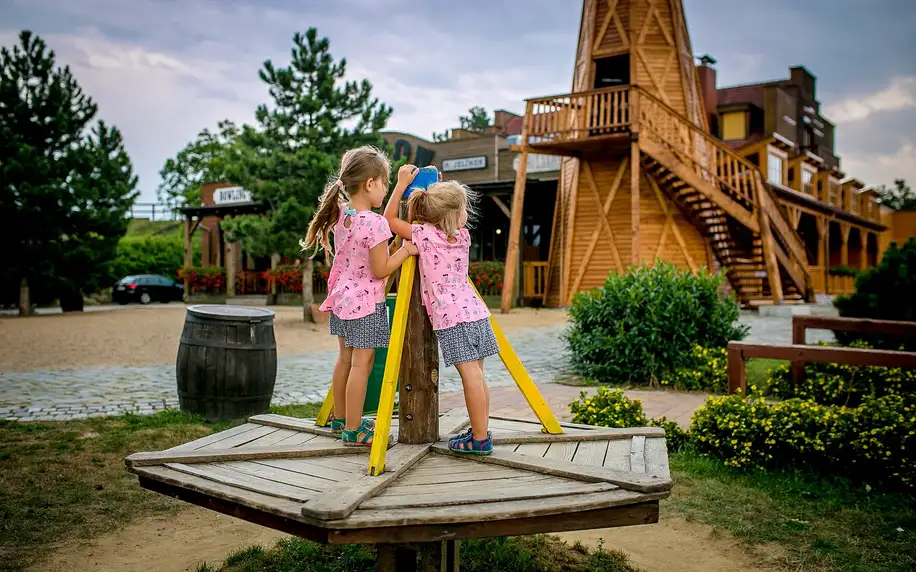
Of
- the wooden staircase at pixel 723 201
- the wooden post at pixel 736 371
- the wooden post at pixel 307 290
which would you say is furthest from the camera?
the wooden post at pixel 307 290

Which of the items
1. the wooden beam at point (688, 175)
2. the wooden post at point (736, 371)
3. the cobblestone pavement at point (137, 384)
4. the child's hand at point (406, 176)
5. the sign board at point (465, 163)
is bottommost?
the cobblestone pavement at point (137, 384)

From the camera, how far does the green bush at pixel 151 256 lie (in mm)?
35375

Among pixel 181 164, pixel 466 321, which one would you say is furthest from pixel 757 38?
pixel 181 164

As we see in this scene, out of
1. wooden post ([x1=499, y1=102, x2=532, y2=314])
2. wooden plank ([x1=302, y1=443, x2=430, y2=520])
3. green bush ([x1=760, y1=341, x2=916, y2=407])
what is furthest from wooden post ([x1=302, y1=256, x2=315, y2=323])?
wooden plank ([x1=302, y1=443, x2=430, y2=520])

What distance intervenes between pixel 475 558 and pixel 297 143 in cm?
1565

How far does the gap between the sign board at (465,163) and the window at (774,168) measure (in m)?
10.8

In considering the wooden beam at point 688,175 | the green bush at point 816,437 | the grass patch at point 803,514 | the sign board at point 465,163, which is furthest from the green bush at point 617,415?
the sign board at point 465,163

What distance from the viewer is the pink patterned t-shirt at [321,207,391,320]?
299cm

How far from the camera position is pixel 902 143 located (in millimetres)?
27672

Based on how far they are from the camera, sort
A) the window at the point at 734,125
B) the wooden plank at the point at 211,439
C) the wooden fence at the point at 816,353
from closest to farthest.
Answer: the wooden plank at the point at 211,439 < the wooden fence at the point at 816,353 < the window at the point at 734,125

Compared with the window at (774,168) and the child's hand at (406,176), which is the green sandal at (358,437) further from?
the window at (774,168)

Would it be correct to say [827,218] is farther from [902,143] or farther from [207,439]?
[207,439]

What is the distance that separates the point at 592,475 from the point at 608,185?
17476 mm

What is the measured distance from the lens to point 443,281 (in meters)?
2.87
